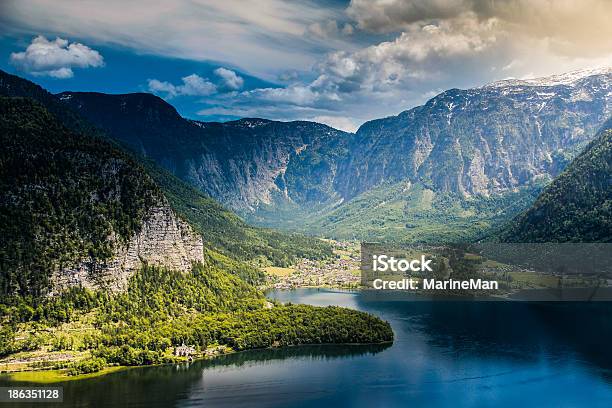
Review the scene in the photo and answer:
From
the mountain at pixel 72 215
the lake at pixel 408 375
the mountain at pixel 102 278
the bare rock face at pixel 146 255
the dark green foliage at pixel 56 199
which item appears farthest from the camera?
the bare rock face at pixel 146 255

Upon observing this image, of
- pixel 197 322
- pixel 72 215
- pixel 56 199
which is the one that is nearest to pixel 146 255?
pixel 72 215

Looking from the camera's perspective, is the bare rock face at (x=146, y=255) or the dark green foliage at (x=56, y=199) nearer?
the dark green foliage at (x=56, y=199)

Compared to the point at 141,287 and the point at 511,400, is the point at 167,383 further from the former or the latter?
the point at 511,400

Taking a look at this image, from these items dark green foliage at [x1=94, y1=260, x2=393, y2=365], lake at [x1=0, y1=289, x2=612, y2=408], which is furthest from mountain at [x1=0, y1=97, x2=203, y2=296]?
lake at [x1=0, y1=289, x2=612, y2=408]

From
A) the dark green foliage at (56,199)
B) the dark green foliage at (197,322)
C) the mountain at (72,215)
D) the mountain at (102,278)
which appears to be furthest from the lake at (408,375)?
the dark green foliage at (56,199)

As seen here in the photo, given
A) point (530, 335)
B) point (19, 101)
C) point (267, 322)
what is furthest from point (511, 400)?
point (19, 101)

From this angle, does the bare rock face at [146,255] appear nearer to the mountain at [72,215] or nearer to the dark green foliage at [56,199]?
the mountain at [72,215]

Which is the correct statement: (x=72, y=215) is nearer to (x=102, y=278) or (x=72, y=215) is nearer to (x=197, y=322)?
(x=102, y=278)
